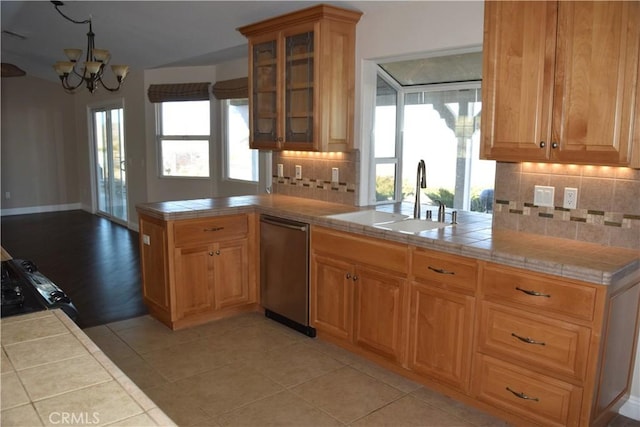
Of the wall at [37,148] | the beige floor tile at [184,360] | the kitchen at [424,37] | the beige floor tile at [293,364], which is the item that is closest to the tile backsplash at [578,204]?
the kitchen at [424,37]

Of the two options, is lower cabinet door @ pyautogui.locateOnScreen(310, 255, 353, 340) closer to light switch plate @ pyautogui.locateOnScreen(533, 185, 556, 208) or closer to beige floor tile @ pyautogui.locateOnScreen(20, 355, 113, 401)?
light switch plate @ pyautogui.locateOnScreen(533, 185, 556, 208)

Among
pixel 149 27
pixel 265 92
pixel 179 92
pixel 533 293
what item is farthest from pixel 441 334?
pixel 179 92

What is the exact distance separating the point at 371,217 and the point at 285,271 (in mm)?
760

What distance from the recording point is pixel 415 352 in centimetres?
295

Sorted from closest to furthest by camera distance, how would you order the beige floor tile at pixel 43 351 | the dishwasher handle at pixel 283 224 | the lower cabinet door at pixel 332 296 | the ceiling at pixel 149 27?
the beige floor tile at pixel 43 351 → the lower cabinet door at pixel 332 296 → the dishwasher handle at pixel 283 224 → the ceiling at pixel 149 27

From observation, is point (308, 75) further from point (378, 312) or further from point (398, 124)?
point (378, 312)

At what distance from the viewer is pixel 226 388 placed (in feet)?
9.71

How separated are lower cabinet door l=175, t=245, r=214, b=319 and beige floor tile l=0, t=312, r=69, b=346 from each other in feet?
7.39

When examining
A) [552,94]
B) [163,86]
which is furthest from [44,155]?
[552,94]

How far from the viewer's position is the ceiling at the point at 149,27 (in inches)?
169

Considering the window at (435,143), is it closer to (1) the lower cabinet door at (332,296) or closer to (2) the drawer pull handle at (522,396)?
(1) the lower cabinet door at (332,296)

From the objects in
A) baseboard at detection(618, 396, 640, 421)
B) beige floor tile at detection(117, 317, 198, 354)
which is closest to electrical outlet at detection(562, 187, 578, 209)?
baseboard at detection(618, 396, 640, 421)

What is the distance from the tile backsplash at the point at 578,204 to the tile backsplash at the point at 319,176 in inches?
50.2

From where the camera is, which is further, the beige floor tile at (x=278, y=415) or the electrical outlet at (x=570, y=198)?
the electrical outlet at (x=570, y=198)
